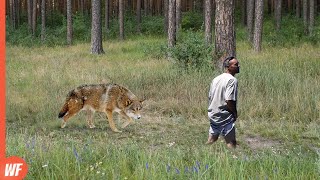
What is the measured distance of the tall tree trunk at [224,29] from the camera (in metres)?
12.1

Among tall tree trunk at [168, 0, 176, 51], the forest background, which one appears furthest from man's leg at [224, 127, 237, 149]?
tall tree trunk at [168, 0, 176, 51]

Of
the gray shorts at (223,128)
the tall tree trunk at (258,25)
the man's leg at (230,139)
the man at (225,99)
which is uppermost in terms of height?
the tall tree trunk at (258,25)

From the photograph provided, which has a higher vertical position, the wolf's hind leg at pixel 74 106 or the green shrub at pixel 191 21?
the green shrub at pixel 191 21

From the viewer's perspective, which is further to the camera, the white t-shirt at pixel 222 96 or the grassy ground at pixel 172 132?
the white t-shirt at pixel 222 96

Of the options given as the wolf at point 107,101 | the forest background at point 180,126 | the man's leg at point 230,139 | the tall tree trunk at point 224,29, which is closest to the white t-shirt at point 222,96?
the man's leg at point 230,139

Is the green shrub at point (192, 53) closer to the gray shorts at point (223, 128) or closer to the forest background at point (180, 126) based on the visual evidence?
the forest background at point (180, 126)

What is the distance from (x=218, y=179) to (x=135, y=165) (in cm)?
94

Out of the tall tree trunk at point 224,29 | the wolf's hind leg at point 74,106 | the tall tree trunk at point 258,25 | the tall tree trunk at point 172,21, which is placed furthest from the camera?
the tall tree trunk at point 258,25

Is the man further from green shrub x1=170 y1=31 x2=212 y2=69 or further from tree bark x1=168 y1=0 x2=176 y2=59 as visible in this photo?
tree bark x1=168 y1=0 x2=176 y2=59

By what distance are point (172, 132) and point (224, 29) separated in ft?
15.3

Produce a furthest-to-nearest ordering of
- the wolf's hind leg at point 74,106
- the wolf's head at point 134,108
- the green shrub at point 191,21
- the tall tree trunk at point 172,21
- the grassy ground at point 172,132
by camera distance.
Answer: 1. the green shrub at point 191,21
2. the tall tree trunk at point 172,21
3. the wolf's hind leg at point 74,106
4. the wolf's head at point 134,108
5. the grassy ground at point 172,132

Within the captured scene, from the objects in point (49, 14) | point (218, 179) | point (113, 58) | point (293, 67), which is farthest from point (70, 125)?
point (49, 14)

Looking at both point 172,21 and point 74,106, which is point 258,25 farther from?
point 74,106

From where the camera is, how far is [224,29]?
12266mm
